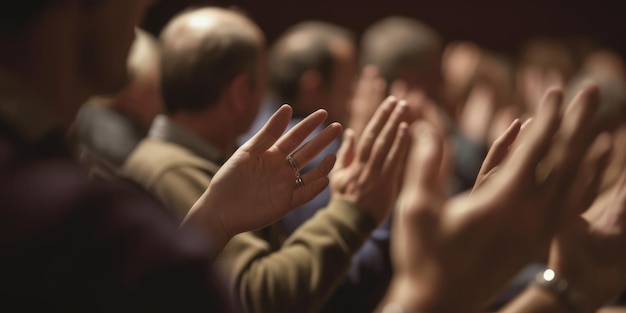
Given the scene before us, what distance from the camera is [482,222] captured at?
86 cm

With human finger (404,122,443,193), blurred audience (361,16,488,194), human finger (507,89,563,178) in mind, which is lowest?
human finger (404,122,443,193)

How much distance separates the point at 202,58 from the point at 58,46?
35.2 inches

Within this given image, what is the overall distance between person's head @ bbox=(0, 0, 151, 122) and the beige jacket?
43cm

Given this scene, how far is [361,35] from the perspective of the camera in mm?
5594

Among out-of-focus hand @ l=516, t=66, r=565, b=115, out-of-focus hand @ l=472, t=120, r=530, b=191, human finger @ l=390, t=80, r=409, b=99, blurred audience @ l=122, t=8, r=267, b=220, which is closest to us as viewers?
out-of-focus hand @ l=472, t=120, r=530, b=191

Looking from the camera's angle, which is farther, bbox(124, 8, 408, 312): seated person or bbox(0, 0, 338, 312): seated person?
bbox(124, 8, 408, 312): seated person

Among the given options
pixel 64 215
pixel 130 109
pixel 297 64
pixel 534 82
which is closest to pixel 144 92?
pixel 130 109

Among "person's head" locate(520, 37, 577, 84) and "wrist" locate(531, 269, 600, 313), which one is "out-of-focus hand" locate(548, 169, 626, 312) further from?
"person's head" locate(520, 37, 577, 84)

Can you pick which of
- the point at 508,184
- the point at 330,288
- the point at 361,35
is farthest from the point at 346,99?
the point at 361,35

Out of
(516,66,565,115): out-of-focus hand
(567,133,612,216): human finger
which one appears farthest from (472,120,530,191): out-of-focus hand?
(516,66,565,115): out-of-focus hand

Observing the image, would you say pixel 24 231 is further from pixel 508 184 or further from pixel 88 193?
pixel 508 184

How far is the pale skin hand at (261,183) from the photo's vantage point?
1.24 m

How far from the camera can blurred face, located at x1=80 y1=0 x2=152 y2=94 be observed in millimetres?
953

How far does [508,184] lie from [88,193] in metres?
0.39
